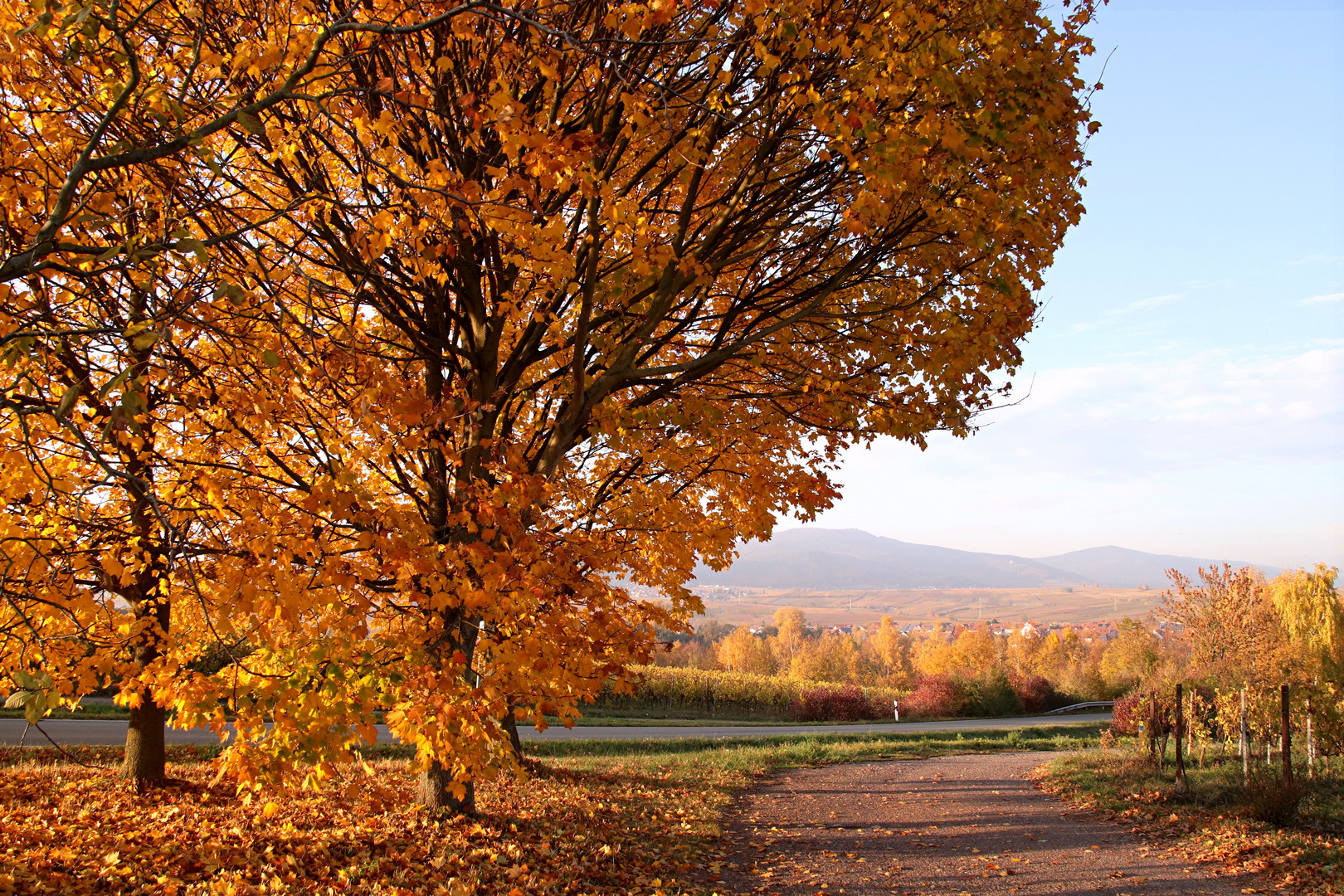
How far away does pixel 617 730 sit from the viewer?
22.6 metres

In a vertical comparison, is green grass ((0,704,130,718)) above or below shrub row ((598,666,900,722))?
above

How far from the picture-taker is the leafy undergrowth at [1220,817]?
7973mm

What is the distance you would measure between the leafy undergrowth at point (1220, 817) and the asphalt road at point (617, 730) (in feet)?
26.5

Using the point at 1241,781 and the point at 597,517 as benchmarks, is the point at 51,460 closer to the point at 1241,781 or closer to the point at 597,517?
the point at 597,517

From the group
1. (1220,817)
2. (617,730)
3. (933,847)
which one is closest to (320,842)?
(933,847)

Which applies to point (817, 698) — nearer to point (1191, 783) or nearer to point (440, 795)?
point (1191, 783)

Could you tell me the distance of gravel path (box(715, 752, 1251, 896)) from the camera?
742 centimetres

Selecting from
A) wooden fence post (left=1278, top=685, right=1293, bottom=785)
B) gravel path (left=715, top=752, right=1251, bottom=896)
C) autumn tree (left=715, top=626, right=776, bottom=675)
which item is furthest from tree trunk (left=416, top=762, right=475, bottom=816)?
autumn tree (left=715, top=626, right=776, bottom=675)

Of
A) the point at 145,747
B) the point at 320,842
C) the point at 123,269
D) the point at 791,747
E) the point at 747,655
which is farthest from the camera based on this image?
the point at 747,655

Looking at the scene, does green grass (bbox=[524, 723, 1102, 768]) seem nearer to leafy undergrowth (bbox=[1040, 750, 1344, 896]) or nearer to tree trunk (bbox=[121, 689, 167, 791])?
leafy undergrowth (bbox=[1040, 750, 1344, 896])

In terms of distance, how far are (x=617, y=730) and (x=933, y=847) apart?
1480 centimetres

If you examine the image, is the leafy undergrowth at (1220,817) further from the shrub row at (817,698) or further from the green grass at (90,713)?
the green grass at (90,713)

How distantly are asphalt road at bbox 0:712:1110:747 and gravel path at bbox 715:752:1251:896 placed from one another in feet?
10.4

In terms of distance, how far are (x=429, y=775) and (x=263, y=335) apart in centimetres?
456
